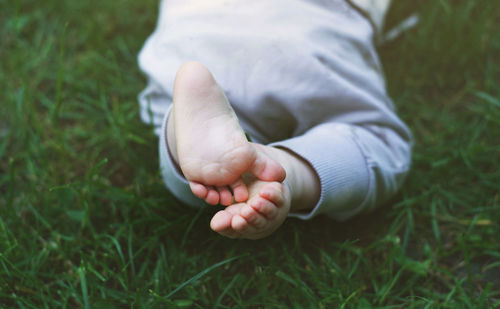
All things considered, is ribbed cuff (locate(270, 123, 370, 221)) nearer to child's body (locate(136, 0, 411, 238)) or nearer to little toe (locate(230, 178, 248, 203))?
child's body (locate(136, 0, 411, 238))

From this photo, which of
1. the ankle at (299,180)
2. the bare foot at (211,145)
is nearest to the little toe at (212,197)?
the bare foot at (211,145)

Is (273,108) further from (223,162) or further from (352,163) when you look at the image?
(223,162)

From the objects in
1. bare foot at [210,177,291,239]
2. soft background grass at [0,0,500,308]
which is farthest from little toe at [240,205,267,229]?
soft background grass at [0,0,500,308]

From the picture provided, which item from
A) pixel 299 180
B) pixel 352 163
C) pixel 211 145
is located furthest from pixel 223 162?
pixel 352 163

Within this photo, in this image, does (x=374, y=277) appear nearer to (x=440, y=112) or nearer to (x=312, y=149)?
(x=312, y=149)

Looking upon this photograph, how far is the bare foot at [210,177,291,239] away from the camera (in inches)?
30.4

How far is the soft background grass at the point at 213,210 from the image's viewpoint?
1.00m

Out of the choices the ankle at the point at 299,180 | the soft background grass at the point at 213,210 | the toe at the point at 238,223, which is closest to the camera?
the toe at the point at 238,223

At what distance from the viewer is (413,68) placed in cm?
156

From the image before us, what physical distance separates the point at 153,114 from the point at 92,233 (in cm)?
34

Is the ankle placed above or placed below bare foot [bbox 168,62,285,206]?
below

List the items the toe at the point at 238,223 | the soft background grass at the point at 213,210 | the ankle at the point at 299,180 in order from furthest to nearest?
the soft background grass at the point at 213,210
the ankle at the point at 299,180
the toe at the point at 238,223

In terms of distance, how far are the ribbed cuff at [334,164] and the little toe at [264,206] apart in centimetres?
19

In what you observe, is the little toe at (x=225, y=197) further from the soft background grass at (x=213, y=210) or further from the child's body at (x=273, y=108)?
the soft background grass at (x=213, y=210)
